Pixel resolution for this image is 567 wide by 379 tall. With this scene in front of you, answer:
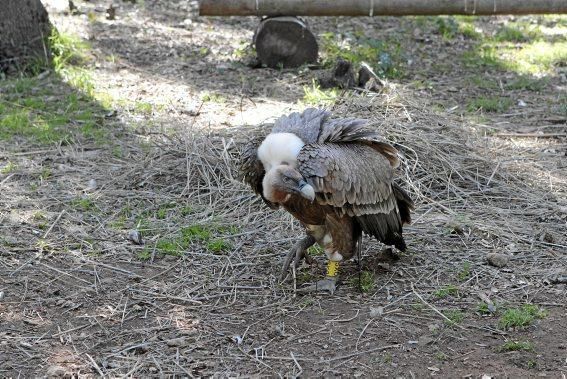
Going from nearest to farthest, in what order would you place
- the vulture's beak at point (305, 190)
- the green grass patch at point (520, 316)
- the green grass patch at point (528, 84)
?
1. the vulture's beak at point (305, 190)
2. the green grass patch at point (520, 316)
3. the green grass patch at point (528, 84)

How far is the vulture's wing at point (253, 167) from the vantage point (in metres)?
4.85

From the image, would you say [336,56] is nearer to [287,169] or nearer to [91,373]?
[287,169]

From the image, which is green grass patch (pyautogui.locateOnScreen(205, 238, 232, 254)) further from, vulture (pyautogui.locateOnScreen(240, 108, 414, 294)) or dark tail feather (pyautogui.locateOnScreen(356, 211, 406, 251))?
dark tail feather (pyautogui.locateOnScreen(356, 211, 406, 251))

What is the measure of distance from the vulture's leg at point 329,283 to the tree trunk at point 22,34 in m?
4.92

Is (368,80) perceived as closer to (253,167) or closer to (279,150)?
(253,167)

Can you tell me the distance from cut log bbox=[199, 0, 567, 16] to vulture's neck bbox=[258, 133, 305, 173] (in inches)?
169

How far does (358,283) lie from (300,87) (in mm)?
3759

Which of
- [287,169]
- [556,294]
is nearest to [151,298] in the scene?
[287,169]

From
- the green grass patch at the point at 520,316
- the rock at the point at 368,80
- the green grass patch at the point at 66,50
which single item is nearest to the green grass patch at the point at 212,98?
the rock at the point at 368,80

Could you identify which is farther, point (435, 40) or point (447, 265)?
point (435, 40)

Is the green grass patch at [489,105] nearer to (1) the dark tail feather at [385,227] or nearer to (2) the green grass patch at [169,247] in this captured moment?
(1) the dark tail feather at [385,227]

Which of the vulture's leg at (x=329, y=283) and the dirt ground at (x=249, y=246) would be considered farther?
the vulture's leg at (x=329, y=283)

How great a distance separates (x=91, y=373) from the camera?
13.7 ft

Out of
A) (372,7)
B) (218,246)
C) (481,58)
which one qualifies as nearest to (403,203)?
(218,246)
